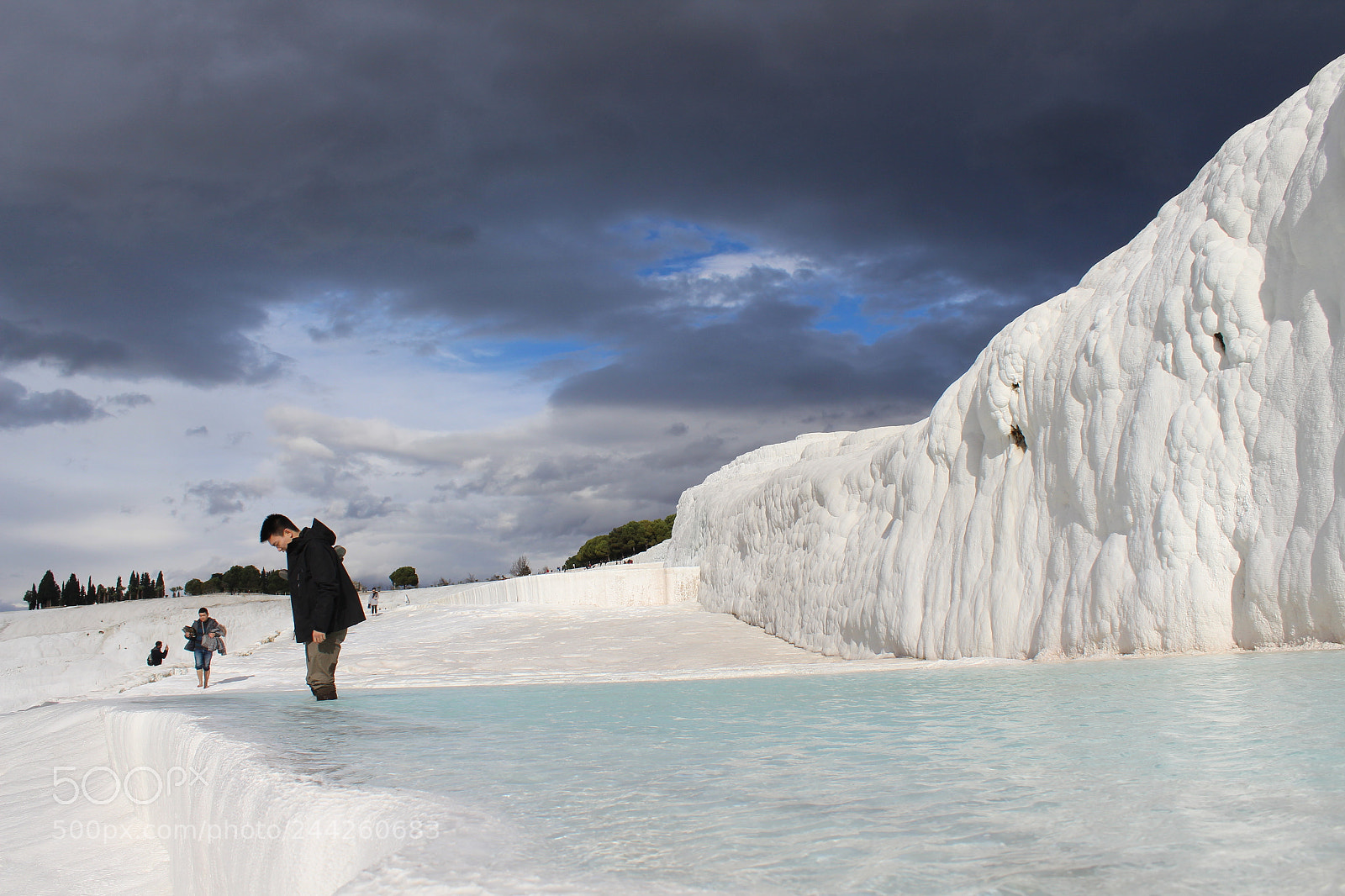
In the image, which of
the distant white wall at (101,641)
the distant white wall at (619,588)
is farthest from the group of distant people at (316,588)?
the distant white wall at (101,641)

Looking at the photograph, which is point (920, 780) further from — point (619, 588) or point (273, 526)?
point (619, 588)

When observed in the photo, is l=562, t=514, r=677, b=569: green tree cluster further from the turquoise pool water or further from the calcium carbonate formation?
the turquoise pool water

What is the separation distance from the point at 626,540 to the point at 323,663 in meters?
61.8

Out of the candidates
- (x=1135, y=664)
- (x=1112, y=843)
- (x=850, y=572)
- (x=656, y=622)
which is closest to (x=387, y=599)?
(x=656, y=622)

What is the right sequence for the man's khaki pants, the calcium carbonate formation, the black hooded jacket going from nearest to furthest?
the black hooded jacket, the calcium carbonate formation, the man's khaki pants

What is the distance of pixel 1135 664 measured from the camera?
685 cm

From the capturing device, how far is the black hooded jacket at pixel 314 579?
690 cm

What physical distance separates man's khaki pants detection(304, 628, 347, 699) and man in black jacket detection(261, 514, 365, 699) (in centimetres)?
6

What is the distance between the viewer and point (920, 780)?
117 inches

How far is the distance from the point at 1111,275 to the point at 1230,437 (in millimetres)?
2955

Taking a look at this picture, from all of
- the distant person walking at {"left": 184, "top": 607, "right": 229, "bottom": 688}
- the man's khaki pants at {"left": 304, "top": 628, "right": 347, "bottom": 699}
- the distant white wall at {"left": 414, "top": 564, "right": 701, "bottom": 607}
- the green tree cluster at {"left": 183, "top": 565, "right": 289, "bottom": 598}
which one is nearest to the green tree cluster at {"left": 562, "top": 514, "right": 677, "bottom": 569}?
the green tree cluster at {"left": 183, "top": 565, "right": 289, "bottom": 598}

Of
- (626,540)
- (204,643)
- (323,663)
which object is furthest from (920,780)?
(626,540)

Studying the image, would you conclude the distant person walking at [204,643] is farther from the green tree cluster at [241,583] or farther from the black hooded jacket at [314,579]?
the green tree cluster at [241,583]

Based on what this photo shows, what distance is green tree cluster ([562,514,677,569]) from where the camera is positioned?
67938 millimetres
